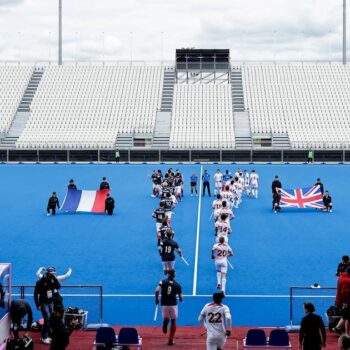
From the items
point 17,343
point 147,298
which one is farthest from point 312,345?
point 147,298

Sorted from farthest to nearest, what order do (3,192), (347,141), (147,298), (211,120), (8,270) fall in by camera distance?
(211,120)
(347,141)
(3,192)
(147,298)
(8,270)

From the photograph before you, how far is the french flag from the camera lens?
30656 mm

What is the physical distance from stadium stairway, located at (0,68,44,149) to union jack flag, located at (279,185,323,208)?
34310 millimetres

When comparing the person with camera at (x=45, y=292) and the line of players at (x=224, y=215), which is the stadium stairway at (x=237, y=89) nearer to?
the line of players at (x=224, y=215)

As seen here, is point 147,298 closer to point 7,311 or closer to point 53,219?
point 7,311

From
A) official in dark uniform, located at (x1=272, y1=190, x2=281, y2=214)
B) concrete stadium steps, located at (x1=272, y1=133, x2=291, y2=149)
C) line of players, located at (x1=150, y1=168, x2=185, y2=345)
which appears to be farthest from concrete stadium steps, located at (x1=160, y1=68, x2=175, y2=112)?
official in dark uniform, located at (x1=272, y1=190, x2=281, y2=214)

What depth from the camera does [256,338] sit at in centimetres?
1115

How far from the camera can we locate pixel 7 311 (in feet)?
39.8

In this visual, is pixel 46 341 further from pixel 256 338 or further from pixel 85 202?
pixel 85 202

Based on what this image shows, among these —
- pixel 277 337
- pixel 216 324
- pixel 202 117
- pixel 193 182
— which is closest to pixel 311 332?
pixel 277 337

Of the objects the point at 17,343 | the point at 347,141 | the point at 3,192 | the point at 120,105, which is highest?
the point at 120,105

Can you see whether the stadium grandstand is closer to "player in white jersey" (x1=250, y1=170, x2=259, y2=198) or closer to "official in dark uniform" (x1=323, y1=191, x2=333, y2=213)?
"player in white jersey" (x1=250, y1=170, x2=259, y2=198)

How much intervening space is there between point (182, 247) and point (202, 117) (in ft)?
141

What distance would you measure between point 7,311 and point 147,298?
471 centimetres
